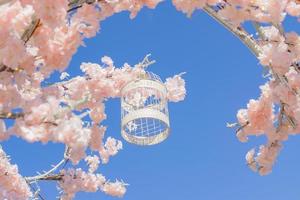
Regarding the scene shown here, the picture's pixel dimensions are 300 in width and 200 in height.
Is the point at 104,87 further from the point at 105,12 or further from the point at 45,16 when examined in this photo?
the point at 45,16

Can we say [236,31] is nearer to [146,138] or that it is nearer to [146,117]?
[146,117]

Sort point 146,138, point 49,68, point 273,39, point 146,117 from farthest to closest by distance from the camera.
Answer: point 146,138
point 146,117
point 273,39
point 49,68

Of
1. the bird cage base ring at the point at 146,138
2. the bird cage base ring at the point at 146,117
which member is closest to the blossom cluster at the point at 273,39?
the bird cage base ring at the point at 146,117

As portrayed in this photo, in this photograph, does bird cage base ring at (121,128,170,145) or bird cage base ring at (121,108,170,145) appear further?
bird cage base ring at (121,128,170,145)

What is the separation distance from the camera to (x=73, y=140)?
8.55 feet

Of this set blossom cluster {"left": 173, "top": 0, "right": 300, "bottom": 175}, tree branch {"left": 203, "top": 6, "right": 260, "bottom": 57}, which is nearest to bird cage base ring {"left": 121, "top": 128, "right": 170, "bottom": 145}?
blossom cluster {"left": 173, "top": 0, "right": 300, "bottom": 175}

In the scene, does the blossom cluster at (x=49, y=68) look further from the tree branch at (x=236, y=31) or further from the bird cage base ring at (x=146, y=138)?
the bird cage base ring at (x=146, y=138)

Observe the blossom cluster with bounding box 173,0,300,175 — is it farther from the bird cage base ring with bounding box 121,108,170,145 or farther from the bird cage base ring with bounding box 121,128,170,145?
the bird cage base ring with bounding box 121,128,170,145

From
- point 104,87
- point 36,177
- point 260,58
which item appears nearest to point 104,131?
point 104,87

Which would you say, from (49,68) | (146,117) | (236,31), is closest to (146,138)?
(146,117)

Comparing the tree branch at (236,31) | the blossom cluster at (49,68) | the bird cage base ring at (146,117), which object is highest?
the bird cage base ring at (146,117)

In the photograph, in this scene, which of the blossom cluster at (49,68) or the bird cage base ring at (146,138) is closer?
the blossom cluster at (49,68)

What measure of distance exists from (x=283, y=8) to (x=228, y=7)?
37cm

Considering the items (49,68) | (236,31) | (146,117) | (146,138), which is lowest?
(49,68)
